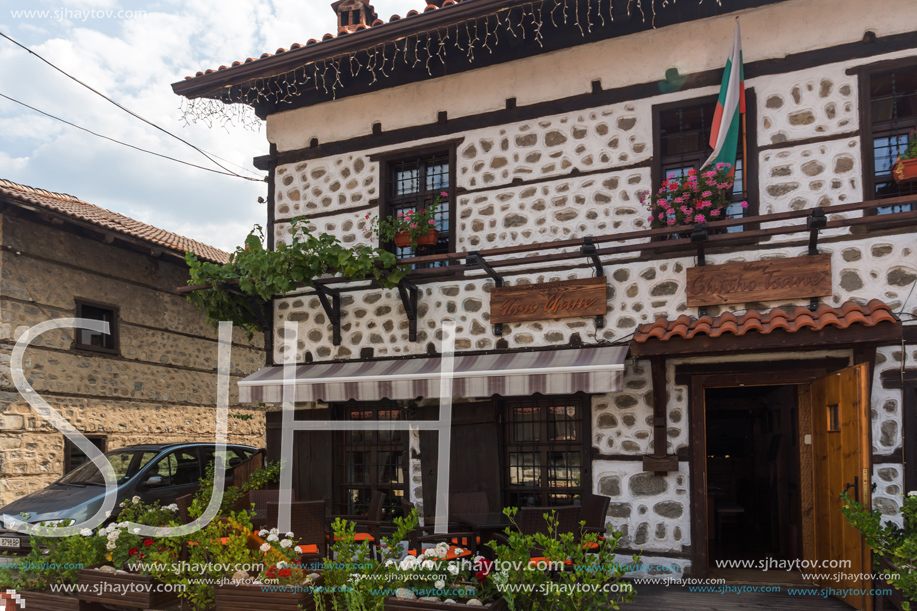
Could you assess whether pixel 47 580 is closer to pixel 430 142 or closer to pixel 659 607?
pixel 659 607

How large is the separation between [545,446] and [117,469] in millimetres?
5560

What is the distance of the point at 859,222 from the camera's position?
601 centimetres

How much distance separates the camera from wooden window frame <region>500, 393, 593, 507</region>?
7.03 m

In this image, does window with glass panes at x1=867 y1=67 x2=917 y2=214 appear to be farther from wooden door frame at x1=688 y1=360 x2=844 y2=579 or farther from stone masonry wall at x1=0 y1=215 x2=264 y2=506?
stone masonry wall at x1=0 y1=215 x2=264 y2=506

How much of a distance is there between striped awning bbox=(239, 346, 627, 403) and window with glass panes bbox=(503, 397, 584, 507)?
2.24 feet

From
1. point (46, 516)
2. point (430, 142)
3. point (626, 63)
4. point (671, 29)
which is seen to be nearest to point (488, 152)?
point (430, 142)

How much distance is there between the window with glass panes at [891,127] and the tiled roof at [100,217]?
33.5ft

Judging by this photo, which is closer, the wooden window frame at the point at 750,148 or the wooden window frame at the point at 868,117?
the wooden window frame at the point at 868,117

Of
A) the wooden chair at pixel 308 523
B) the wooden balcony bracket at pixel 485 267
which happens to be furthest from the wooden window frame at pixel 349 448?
the wooden chair at pixel 308 523

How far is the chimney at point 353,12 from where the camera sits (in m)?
9.14

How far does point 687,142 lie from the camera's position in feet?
23.7

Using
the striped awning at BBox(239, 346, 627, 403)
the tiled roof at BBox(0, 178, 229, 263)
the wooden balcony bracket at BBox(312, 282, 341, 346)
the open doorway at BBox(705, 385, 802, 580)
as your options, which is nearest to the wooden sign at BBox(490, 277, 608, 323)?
the striped awning at BBox(239, 346, 627, 403)

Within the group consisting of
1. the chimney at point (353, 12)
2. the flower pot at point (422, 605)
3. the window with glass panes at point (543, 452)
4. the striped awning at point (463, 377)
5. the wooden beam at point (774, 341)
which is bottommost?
the flower pot at point (422, 605)

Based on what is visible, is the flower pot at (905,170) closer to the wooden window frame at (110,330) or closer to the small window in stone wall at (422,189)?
the small window in stone wall at (422,189)
